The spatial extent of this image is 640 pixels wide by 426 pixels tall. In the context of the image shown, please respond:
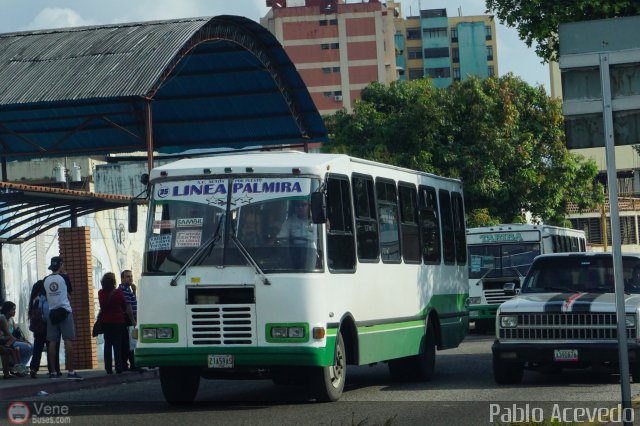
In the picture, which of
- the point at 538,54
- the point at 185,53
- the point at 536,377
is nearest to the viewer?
the point at 536,377

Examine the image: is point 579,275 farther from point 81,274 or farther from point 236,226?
point 81,274

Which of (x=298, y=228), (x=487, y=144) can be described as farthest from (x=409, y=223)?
(x=487, y=144)

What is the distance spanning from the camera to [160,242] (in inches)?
611

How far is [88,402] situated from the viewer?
16.8 meters

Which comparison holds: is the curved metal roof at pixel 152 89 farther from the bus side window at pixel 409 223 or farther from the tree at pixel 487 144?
the tree at pixel 487 144

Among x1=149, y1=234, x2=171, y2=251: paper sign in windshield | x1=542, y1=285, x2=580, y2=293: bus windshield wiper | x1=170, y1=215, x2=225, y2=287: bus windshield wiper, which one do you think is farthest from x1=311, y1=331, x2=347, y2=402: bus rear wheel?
x1=542, y1=285, x2=580, y2=293: bus windshield wiper

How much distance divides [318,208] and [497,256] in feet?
62.5

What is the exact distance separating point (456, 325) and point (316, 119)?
12.5 meters

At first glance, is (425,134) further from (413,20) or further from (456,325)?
(413,20)

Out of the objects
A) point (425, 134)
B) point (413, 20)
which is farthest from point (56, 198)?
point (413, 20)

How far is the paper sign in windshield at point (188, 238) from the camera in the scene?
604 inches

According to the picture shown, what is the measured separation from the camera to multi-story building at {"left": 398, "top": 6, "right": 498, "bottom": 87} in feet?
422

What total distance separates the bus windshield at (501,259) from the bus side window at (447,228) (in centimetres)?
1180

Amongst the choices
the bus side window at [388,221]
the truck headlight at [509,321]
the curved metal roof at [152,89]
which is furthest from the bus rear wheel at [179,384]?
the curved metal roof at [152,89]
